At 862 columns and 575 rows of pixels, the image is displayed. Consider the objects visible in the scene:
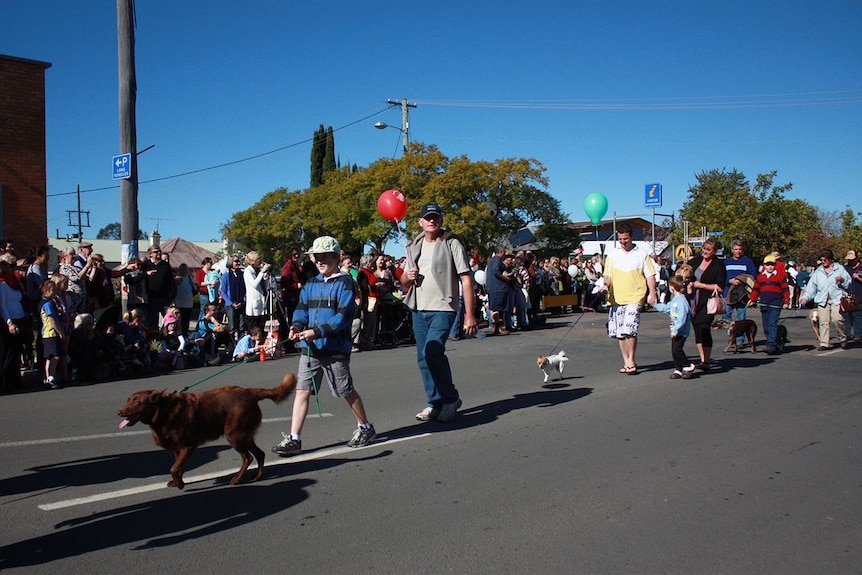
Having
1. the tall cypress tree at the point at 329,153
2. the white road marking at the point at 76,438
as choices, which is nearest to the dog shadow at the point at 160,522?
the white road marking at the point at 76,438

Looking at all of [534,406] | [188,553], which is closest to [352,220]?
[534,406]

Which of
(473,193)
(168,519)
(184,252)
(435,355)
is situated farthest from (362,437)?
(184,252)

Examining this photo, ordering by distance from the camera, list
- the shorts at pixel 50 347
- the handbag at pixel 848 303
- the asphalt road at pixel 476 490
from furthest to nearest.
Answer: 1. the handbag at pixel 848 303
2. the shorts at pixel 50 347
3. the asphalt road at pixel 476 490

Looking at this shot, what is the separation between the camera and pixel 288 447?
5816 mm

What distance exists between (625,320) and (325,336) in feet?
17.7

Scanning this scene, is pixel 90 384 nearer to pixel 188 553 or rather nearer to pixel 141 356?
pixel 141 356

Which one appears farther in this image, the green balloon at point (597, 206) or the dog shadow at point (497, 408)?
the green balloon at point (597, 206)

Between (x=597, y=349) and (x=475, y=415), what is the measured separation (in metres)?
6.29

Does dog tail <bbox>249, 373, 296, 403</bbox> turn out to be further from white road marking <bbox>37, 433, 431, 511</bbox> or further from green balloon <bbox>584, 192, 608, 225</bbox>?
green balloon <bbox>584, 192, 608, 225</bbox>

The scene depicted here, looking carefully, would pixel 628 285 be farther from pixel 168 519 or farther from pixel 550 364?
pixel 168 519

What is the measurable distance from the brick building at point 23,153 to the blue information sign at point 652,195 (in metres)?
23.0

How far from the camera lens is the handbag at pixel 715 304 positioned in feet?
32.4

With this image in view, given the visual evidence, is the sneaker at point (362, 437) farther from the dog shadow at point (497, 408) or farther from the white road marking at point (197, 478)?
the dog shadow at point (497, 408)

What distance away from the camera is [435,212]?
23.1ft
